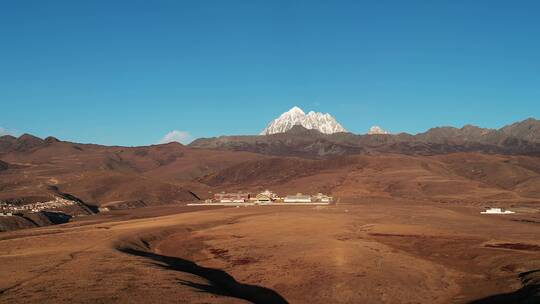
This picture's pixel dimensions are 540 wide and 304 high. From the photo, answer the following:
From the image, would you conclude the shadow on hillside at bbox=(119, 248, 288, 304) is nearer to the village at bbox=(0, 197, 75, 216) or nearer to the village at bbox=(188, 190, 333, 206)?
the village at bbox=(0, 197, 75, 216)

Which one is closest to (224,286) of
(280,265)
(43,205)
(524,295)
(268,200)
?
(280,265)

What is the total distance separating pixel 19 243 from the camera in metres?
65.1

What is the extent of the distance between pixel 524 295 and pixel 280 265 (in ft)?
72.0

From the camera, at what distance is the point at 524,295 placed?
117ft

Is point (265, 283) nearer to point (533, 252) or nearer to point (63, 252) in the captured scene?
point (63, 252)

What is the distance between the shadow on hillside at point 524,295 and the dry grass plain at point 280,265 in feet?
0.52

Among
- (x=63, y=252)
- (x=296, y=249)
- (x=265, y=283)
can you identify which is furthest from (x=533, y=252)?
(x=63, y=252)

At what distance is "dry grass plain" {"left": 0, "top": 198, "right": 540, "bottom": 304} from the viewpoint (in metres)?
37.7

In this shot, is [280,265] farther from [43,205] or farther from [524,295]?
[43,205]

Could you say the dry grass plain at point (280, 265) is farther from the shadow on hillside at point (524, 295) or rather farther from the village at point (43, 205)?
the village at point (43, 205)

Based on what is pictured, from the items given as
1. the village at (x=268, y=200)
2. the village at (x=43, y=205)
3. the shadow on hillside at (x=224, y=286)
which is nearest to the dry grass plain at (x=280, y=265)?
the shadow on hillside at (x=224, y=286)

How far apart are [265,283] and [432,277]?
1443 centimetres

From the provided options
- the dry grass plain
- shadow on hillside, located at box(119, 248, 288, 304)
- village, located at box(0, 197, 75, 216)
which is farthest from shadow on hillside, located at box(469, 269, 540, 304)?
village, located at box(0, 197, 75, 216)

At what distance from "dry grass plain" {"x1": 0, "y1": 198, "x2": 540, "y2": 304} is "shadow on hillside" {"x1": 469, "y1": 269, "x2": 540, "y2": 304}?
16 cm
